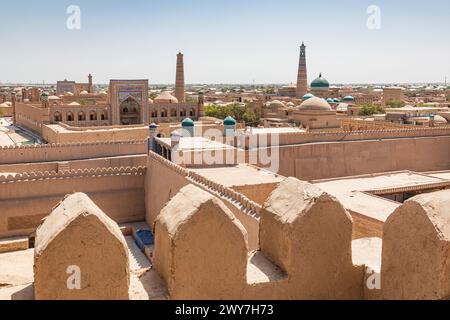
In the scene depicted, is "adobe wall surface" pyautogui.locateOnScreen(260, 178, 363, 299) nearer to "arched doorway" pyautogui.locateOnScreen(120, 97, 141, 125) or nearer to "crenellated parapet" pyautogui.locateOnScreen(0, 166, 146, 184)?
"crenellated parapet" pyautogui.locateOnScreen(0, 166, 146, 184)

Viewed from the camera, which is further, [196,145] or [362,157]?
[362,157]

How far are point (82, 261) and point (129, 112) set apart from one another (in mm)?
33342

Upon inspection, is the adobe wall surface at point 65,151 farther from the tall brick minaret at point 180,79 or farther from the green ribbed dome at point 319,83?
the green ribbed dome at point 319,83

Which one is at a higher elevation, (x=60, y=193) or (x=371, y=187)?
(x=60, y=193)

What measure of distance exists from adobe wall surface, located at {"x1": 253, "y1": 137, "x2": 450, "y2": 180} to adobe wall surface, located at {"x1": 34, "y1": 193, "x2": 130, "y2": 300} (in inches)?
696

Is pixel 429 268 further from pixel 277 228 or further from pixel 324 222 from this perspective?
pixel 277 228

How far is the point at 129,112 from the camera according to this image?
3572 cm

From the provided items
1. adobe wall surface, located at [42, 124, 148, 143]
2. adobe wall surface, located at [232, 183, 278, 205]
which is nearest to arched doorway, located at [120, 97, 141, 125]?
adobe wall surface, located at [42, 124, 148, 143]

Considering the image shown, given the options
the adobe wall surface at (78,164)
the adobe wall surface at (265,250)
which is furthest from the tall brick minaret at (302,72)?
the adobe wall surface at (265,250)

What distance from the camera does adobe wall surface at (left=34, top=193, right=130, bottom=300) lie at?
316cm

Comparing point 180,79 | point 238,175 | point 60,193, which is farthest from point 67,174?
point 180,79

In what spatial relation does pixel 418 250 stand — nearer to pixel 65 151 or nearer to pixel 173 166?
pixel 173 166
